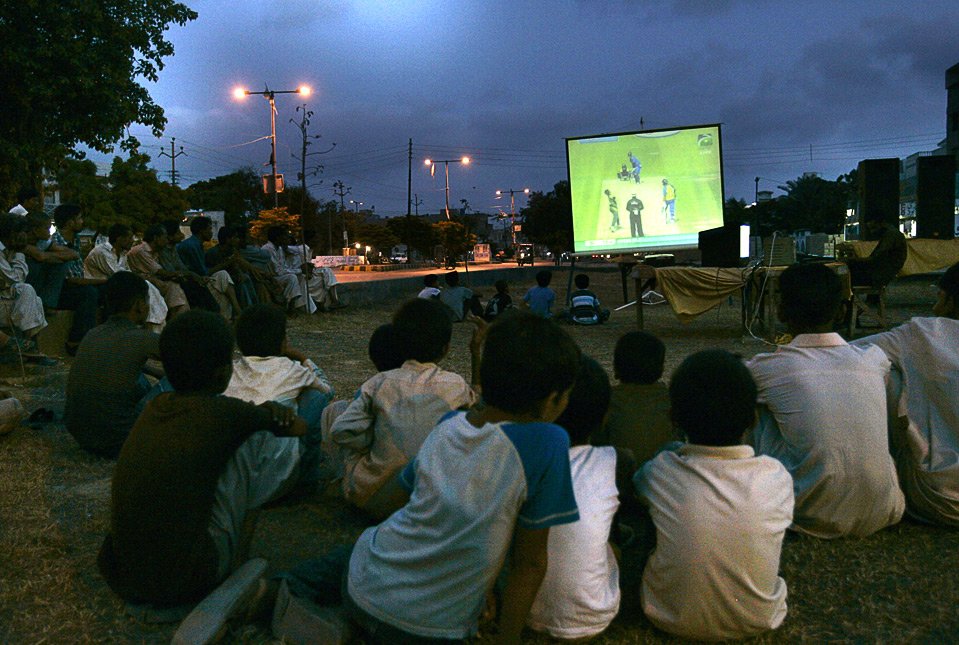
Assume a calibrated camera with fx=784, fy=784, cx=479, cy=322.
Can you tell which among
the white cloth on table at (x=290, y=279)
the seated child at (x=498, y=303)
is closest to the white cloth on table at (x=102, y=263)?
the white cloth on table at (x=290, y=279)

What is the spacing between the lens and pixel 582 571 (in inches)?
81.2

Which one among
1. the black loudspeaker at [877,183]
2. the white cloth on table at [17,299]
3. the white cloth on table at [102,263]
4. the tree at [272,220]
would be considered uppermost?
the tree at [272,220]

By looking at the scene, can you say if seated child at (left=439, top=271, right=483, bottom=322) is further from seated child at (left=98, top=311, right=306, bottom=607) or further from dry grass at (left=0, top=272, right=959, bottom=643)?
seated child at (left=98, top=311, right=306, bottom=607)

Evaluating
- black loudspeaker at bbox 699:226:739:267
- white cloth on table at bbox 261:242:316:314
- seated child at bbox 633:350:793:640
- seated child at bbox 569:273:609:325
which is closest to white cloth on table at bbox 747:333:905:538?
seated child at bbox 633:350:793:640

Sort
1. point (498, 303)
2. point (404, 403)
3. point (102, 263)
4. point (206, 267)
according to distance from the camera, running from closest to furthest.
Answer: point (404, 403) < point (102, 263) < point (206, 267) < point (498, 303)

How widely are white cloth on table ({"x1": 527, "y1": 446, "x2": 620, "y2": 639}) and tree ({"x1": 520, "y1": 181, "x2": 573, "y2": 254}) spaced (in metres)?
44.8

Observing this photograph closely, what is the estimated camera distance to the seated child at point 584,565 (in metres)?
2.06

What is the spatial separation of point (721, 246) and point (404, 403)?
27.9 ft

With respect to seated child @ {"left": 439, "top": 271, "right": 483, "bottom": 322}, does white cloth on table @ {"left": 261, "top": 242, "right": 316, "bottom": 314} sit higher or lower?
higher

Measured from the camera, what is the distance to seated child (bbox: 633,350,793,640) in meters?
2.06

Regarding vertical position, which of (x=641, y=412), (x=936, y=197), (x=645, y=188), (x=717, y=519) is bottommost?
(x=717, y=519)

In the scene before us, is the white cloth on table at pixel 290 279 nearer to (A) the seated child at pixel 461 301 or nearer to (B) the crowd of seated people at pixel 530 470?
(A) the seated child at pixel 461 301

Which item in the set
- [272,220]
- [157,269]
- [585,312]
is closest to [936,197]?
[585,312]

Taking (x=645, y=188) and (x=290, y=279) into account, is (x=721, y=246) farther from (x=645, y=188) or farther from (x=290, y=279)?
(x=290, y=279)
